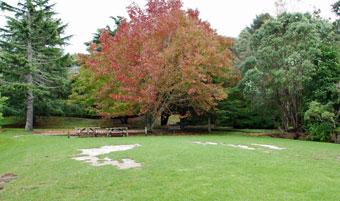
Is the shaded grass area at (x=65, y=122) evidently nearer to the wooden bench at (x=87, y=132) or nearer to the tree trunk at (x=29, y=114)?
the tree trunk at (x=29, y=114)

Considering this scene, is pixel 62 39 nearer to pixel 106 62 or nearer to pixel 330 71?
pixel 106 62

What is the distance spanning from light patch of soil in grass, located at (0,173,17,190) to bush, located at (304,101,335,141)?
1776 centimetres

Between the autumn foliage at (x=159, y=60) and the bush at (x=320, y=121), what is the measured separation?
6.22 metres

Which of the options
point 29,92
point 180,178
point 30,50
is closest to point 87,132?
point 29,92

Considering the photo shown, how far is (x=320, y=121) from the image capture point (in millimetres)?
23219

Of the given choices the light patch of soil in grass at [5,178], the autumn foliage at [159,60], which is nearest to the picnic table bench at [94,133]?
the autumn foliage at [159,60]

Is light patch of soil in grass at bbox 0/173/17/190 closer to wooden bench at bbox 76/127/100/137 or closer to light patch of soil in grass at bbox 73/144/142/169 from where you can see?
light patch of soil in grass at bbox 73/144/142/169

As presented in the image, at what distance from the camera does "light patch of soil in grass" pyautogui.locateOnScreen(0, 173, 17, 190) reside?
931cm

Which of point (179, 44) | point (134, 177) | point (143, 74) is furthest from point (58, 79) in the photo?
point (134, 177)

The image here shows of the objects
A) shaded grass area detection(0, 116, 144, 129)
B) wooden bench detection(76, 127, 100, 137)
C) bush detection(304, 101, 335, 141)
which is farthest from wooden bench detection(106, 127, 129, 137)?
bush detection(304, 101, 335, 141)

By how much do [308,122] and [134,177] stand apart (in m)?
18.8

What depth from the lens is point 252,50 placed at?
89.5 ft

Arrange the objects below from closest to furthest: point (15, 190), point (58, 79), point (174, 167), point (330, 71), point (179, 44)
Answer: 1. point (15, 190)
2. point (174, 167)
3. point (330, 71)
4. point (179, 44)
5. point (58, 79)

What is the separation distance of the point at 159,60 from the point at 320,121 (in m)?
11.7
